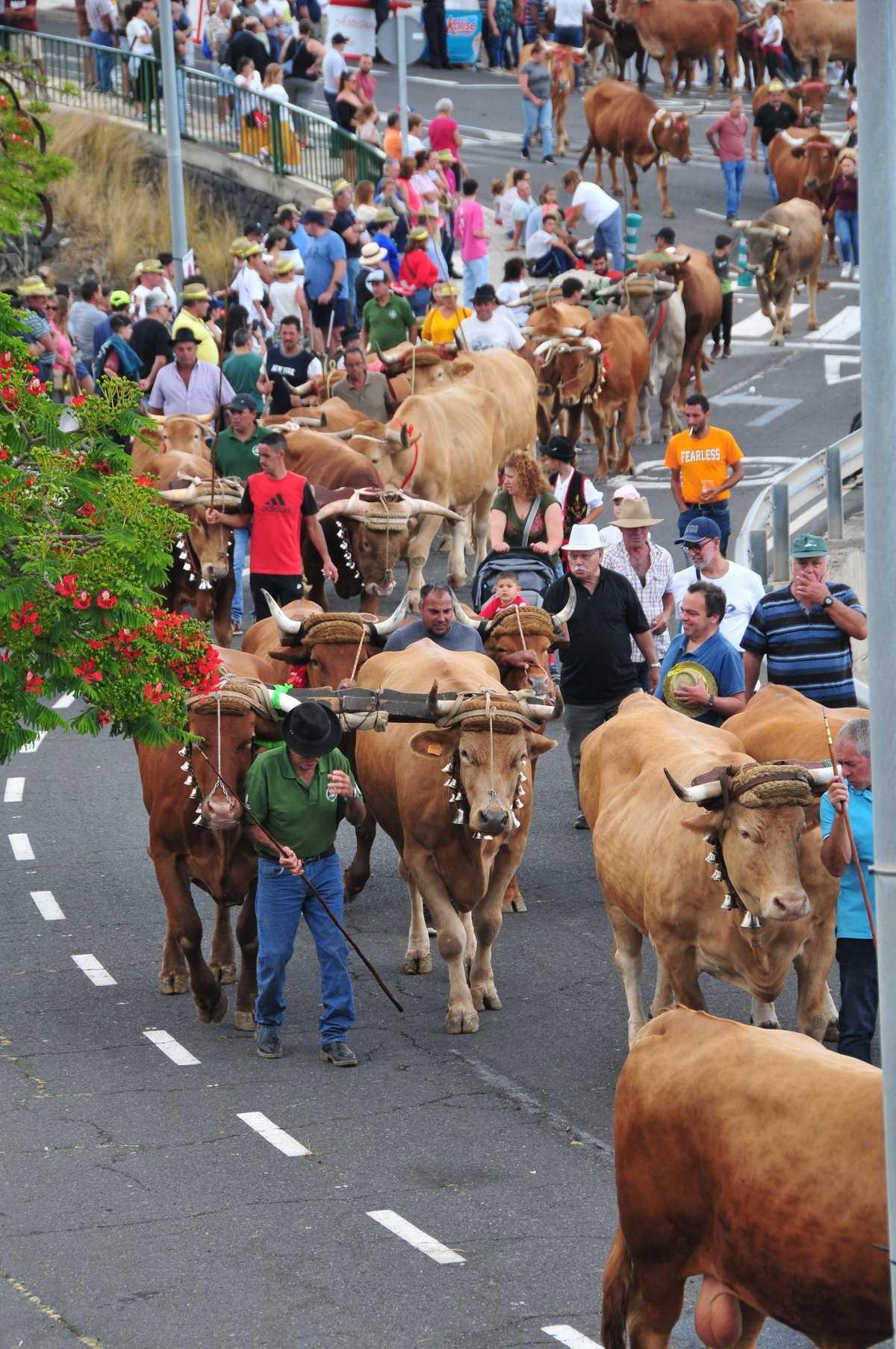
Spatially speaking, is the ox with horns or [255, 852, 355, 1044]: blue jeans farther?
the ox with horns

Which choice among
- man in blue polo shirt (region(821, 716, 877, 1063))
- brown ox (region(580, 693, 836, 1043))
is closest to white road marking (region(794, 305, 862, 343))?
brown ox (region(580, 693, 836, 1043))

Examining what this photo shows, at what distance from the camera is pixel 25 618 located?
29.3 ft

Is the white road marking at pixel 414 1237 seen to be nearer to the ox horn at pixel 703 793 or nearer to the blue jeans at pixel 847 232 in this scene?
the ox horn at pixel 703 793

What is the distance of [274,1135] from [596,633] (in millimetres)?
4559

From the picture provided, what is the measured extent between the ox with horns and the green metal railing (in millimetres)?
16507

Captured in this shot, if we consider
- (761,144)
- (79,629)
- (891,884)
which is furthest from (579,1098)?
(761,144)

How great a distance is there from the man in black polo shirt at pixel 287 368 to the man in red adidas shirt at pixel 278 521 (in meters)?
5.16

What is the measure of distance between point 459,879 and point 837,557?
327 inches

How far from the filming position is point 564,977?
11.2 metres

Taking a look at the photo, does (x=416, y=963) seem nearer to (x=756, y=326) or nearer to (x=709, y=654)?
(x=709, y=654)

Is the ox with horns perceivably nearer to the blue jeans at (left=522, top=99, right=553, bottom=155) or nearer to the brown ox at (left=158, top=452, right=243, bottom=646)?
the brown ox at (left=158, top=452, right=243, bottom=646)

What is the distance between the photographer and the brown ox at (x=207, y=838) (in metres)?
10.4

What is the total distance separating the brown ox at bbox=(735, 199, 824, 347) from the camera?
27562mm

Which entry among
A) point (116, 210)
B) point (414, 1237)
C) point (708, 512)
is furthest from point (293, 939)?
point (116, 210)
